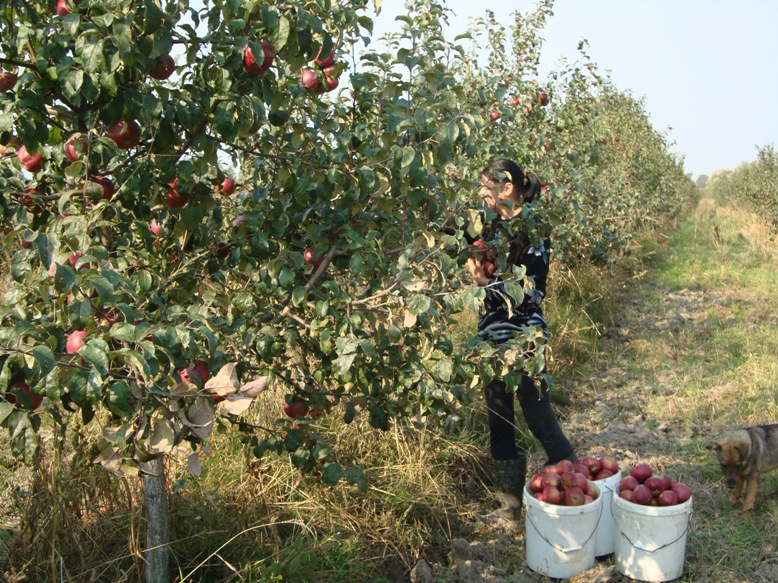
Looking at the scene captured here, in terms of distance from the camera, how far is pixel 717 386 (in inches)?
225

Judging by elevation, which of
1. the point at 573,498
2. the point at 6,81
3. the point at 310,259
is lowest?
the point at 573,498

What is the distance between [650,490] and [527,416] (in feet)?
2.16

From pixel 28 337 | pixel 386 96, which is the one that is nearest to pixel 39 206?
pixel 28 337

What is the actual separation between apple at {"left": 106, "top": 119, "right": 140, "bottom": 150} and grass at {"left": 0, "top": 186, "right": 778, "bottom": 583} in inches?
51.4

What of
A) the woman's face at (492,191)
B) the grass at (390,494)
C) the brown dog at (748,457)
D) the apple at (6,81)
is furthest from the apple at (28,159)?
the brown dog at (748,457)

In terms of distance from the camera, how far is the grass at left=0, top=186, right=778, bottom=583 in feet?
8.90

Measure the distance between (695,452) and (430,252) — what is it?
10.2ft

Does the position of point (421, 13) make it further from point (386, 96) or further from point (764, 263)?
point (764, 263)

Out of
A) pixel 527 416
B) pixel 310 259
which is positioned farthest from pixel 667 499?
pixel 310 259

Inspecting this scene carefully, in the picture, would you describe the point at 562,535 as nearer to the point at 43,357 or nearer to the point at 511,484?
the point at 511,484

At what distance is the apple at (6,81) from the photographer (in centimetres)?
179

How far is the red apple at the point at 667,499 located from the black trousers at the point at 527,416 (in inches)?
23.8

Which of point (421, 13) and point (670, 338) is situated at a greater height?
point (421, 13)

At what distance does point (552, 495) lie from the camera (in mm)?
3143
